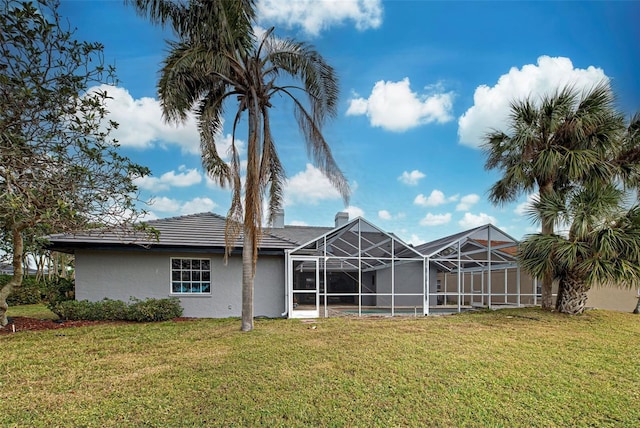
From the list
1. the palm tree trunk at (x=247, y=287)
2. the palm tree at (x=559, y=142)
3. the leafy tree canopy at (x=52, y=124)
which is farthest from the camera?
the palm tree at (x=559, y=142)

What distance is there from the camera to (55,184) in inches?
237

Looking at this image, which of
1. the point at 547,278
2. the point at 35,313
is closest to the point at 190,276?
the point at 35,313

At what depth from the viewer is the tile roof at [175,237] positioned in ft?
37.3

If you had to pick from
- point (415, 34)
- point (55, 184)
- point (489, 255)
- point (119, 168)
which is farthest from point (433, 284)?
point (55, 184)

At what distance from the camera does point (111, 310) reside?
36.7 feet

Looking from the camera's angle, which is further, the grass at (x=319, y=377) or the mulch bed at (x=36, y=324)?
the mulch bed at (x=36, y=324)

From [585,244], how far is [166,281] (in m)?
14.2

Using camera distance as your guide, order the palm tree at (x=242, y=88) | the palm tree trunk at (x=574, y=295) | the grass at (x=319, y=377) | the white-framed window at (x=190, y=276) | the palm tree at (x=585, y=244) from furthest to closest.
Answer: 1. the white-framed window at (x=190, y=276)
2. the palm tree trunk at (x=574, y=295)
3. the palm tree at (x=585, y=244)
4. the palm tree at (x=242, y=88)
5. the grass at (x=319, y=377)

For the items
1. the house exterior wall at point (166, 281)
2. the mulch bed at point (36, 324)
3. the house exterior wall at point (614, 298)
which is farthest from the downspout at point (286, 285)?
the house exterior wall at point (614, 298)

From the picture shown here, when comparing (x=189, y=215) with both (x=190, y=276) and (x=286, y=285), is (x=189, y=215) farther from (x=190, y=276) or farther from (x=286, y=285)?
(x=286, y=285)

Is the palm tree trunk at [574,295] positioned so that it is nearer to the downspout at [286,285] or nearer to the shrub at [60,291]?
the downspout at [286,285]

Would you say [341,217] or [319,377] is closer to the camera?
[319,377]

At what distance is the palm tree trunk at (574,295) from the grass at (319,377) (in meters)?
2.30

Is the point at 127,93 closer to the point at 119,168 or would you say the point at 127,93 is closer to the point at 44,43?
the point at 119,168
